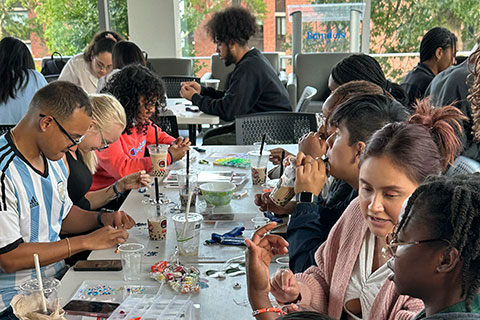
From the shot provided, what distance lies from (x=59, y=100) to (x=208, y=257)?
75 centimetres

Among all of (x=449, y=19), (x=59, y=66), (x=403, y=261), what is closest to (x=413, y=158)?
(x=403, y=261)

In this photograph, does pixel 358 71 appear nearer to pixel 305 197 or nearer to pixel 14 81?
pixel 305 197

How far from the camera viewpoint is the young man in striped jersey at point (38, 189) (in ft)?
5.70

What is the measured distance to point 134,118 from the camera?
9.39ft

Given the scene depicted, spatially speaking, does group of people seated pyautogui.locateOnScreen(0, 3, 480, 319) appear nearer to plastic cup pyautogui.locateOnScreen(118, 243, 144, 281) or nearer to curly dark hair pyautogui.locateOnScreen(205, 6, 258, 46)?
plastic cup pyautogui.locateOnScreen(118, 243, 144, 281)

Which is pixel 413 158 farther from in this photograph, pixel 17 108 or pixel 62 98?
pixel 17 108

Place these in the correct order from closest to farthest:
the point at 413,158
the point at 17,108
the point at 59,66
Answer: the point at 413,158 → the point at 17,108 → the point at 59,66

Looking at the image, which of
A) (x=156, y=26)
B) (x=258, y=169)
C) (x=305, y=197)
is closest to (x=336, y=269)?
(x=305, y=197)

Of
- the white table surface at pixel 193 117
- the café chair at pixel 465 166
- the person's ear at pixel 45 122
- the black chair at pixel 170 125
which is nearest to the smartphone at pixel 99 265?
the person's ear at pixel 45 122

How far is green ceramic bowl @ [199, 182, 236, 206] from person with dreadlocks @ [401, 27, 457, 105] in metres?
2.86

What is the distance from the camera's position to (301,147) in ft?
8.10

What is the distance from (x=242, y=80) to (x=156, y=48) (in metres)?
4.06

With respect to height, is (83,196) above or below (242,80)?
below

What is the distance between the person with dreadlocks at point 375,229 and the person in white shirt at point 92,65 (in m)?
3.34
